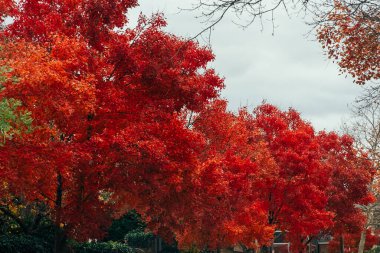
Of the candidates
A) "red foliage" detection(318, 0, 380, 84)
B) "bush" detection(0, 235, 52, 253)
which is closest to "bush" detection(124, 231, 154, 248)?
"bush" detection(0, 235, 52, 253)

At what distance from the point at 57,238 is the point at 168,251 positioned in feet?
71.8

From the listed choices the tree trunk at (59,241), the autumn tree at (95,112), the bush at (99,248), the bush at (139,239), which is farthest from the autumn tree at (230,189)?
the tree trunk at (59,241)

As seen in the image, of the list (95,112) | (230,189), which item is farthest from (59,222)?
(230,189)

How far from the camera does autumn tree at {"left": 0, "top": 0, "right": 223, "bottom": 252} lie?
19016 millimetres

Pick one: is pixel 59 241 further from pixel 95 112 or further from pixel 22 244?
pixel 95 112

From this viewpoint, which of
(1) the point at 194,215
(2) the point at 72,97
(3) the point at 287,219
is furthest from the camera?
(3) the point at 287,219

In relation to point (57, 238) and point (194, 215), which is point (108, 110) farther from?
point (194, 215)

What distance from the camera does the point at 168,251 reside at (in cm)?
4456

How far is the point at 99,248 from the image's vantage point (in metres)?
32.2

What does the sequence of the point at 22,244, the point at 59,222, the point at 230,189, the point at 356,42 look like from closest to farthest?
the point at 356,42 < the point at 59,222 < the point at 22,244 < the point at 230,189

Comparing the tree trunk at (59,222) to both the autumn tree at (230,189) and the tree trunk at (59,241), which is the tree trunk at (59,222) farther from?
the autumn tree at (230,189)

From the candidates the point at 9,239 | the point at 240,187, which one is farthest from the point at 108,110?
the point at 240,187

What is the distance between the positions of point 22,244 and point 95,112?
943 cm

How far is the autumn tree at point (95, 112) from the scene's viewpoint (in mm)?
19016
